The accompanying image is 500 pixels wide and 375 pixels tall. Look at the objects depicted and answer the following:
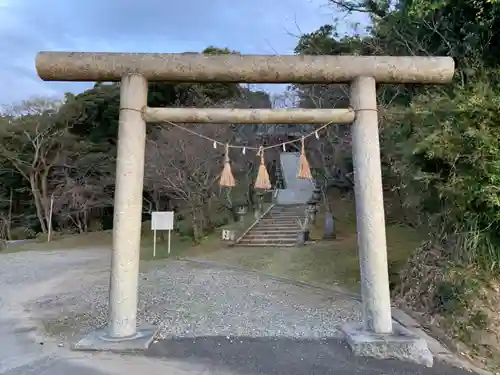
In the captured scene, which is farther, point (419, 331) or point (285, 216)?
point (285, 216)

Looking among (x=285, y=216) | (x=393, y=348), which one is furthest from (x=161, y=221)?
(x=393, y=348)

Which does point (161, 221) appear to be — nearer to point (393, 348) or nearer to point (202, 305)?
point (202, 305)

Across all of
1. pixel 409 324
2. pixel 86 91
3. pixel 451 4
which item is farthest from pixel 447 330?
pixel 86 91

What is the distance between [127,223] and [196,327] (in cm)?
162

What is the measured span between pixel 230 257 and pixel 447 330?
7.76 metres

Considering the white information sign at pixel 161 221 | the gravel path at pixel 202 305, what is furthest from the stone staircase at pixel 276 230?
the gravel path at pixel 202 305

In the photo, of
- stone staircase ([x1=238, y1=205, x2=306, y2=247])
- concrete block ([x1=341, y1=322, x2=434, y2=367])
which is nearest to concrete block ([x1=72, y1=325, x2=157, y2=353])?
concrete block ([x1=341, y1=322, x2=434, y2=367])

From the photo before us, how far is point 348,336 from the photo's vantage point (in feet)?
13.7

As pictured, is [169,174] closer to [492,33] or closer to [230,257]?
[230,257]

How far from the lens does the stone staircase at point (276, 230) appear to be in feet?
44.7

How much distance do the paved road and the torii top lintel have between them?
2779 mm

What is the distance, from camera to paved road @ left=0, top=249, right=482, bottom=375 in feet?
11.7

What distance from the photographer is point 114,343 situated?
3.93 metres

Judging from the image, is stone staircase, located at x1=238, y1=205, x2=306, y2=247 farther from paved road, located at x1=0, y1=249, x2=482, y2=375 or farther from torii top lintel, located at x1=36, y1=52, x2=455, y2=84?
torii top lintel, located at x1=36, y1=52, x2=455, y2=84
